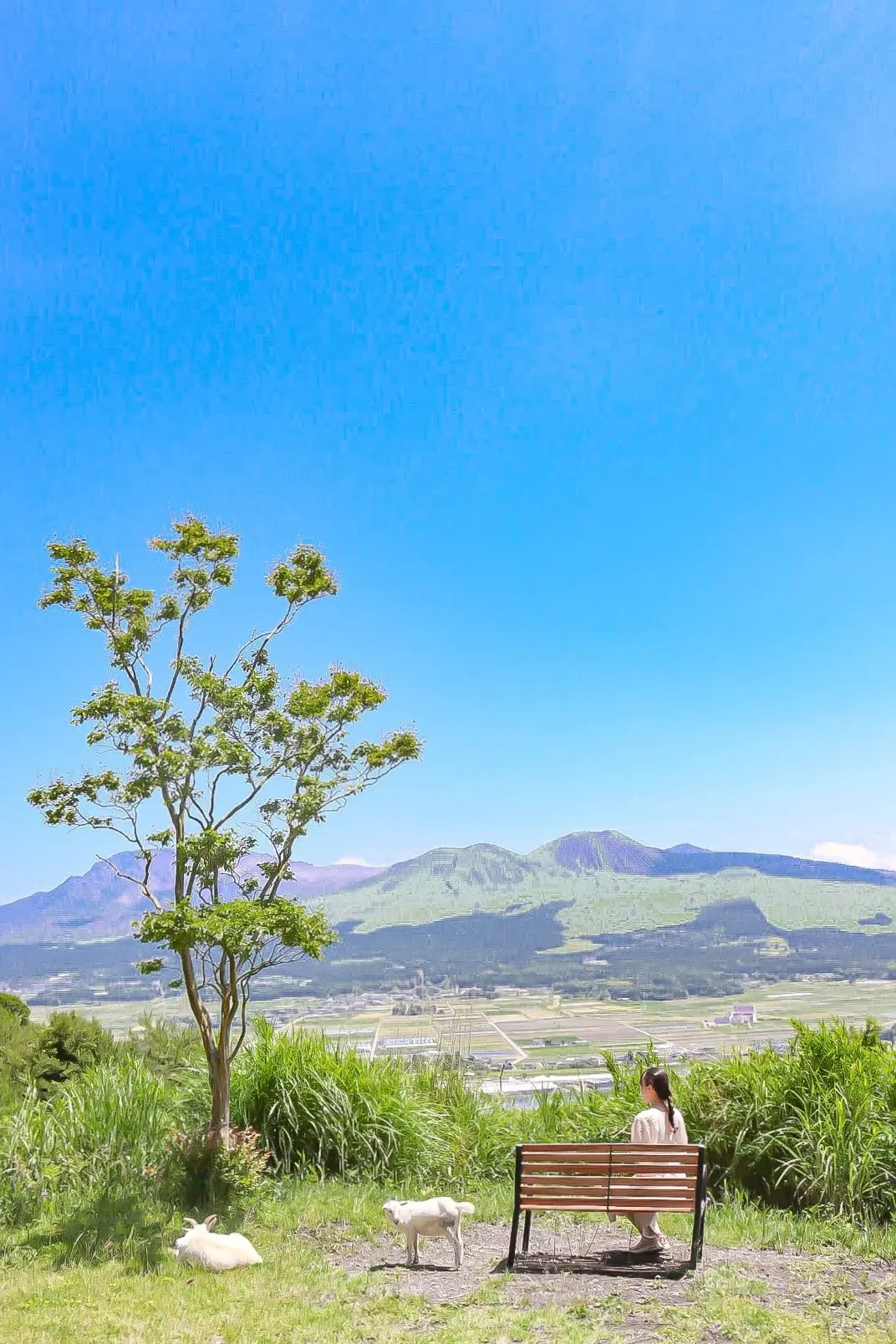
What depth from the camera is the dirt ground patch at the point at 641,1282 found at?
5133mm

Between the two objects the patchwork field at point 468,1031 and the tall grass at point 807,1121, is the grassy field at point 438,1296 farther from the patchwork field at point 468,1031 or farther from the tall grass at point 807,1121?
the patchwork field at point 468,1031

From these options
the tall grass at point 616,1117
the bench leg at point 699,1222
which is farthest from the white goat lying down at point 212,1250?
the bench leg at point 699,1222

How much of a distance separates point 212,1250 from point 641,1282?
2747mm

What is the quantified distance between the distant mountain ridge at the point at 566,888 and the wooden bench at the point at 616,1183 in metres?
66.8

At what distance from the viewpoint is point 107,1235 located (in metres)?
6.48

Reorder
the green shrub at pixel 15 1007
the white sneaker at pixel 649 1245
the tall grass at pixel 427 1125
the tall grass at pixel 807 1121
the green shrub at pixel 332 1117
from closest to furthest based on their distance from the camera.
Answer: the white sneaker at pixel 649 1245 < the tall grass at pixel 807 1121 < the tall grass at pixel 427 1125 < the green shrub at pixel 332 1117 < the green shrub at pixel 15 1007

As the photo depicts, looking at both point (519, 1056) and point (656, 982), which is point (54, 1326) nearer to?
point (519, 1056)

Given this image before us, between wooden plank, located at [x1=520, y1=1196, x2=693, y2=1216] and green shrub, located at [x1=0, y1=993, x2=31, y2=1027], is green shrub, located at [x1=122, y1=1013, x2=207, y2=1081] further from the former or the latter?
wooden plank, located at [x1=520, y1=1196, x2=693, y2=1216]

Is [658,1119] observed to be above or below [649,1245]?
above

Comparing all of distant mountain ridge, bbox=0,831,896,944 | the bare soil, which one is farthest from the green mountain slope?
the bare soil

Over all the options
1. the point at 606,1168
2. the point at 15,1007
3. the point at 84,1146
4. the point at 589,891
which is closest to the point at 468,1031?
the point at 84,1146

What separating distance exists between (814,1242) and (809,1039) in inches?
81.8

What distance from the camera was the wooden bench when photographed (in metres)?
5.76

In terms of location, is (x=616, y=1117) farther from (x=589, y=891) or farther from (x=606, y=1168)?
(x=589, y=891)
